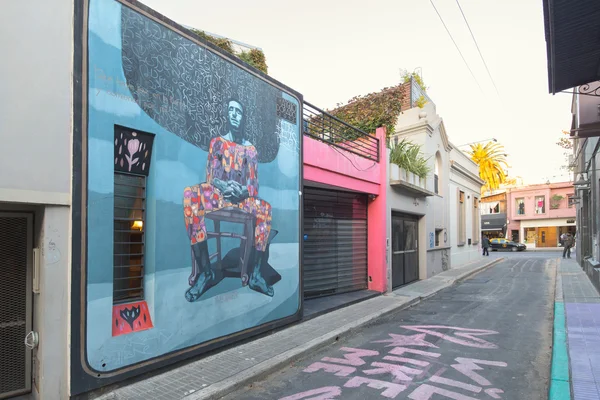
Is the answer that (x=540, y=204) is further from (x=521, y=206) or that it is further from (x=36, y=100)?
(x=36, y=100)

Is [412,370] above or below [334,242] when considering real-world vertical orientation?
below

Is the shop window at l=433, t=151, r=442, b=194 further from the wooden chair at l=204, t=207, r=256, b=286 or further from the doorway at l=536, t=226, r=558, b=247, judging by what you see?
the doorway at l=536, t=226, r=558, b=247

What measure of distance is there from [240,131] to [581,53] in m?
5.65

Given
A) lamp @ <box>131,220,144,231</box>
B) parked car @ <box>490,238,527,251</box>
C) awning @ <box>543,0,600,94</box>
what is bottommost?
parked car @ <box>490,238,527,251</box>

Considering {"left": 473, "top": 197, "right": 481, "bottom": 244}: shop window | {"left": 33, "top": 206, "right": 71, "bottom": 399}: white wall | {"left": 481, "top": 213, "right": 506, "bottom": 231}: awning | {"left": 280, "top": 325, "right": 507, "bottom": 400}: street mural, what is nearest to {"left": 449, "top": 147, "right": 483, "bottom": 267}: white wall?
{"left": 473, "top": 197, "right": 481, "bottom": 244}: shop window

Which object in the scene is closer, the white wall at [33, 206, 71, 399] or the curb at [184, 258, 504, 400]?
the white wall at [33, 206, 71, 399]

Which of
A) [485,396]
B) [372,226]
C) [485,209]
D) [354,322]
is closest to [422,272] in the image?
[372,226]

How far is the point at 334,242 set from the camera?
10688 mm

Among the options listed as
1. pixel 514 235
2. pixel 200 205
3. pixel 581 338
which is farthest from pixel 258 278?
pixel 514 235

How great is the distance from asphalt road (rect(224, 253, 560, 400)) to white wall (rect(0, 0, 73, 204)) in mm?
→ 3381

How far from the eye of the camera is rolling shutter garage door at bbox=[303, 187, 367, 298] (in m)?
9.89

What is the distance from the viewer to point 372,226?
39.2 feet

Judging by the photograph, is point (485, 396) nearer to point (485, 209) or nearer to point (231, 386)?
point (231, 386)

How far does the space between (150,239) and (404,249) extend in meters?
10.7
